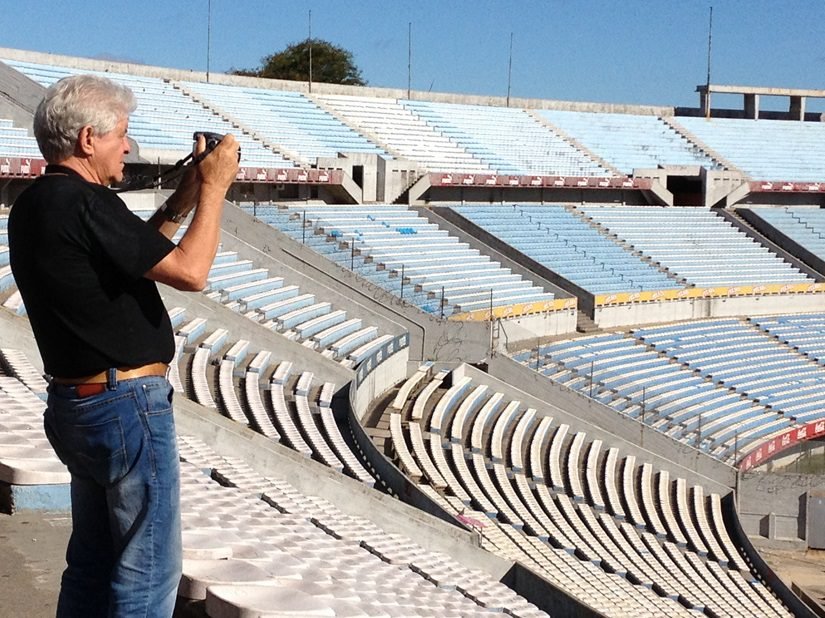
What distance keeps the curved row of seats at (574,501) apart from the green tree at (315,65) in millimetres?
39047

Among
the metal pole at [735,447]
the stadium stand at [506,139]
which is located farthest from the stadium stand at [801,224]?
the metal pole at [735,447]

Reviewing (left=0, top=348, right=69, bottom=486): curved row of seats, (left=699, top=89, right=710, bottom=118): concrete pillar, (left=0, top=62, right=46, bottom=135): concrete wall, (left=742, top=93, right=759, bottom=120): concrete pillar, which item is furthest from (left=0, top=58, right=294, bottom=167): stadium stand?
(left=742, top=93, right=759, bottom=120): concrete pillar

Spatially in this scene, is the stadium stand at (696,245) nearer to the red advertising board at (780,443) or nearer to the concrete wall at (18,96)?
the red advertising board at (780,443)

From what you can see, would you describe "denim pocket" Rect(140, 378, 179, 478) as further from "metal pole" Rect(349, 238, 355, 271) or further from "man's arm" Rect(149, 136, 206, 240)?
"metal pole" Rect(349, 238, 355, 271)

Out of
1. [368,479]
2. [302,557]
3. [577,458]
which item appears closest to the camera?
[302,557]

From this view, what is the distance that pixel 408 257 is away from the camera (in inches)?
866

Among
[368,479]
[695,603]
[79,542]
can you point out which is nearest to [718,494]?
[695,603]

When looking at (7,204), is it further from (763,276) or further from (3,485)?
(763,276)

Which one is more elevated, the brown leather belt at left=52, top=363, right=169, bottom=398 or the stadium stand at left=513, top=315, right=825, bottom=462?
the brown leather belt at left=52, top=363, right=169, bottom=398

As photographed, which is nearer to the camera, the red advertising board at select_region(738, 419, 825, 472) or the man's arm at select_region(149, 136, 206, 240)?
the man's arm at select_region(149, 136, 206, 240)

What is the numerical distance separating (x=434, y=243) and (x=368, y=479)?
12.2m

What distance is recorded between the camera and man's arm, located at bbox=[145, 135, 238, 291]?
7.91ft

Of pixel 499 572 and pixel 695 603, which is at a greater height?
pixel 499 572

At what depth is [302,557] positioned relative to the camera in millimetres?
5188
